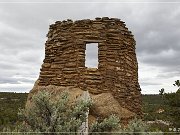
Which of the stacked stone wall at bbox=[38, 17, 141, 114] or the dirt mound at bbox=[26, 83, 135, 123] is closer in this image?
the dirt mound at bbox=[26, 83, 135, 123]

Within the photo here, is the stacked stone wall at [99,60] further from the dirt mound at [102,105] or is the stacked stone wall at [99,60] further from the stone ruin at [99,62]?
the dirt mound at [102,105]

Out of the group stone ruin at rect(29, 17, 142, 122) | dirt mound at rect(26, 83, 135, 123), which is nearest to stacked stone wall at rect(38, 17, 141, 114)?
stone ruin at rect(29, 17, 142, 122)

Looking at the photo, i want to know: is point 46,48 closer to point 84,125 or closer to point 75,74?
point 75,74

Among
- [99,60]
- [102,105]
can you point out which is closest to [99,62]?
[99,60]

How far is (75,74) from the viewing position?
10.2m

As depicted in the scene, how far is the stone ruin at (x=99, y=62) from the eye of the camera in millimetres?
10156

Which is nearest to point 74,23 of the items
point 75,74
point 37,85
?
point 75,74

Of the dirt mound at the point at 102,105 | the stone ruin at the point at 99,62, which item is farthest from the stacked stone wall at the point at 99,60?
the dirt mound at the point at 102,105

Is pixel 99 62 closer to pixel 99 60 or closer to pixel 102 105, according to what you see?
pixel 99 60

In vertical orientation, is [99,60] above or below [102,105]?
above

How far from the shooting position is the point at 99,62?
407 inches

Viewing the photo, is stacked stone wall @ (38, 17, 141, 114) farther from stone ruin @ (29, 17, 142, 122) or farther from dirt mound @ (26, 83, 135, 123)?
dirt mound @ (26, 83, 135, 123)

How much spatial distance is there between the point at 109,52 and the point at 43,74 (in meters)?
2.14

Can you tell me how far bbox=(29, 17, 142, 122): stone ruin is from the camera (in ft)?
33.3
